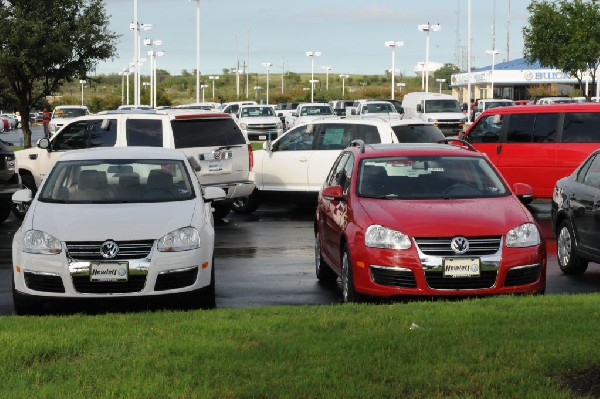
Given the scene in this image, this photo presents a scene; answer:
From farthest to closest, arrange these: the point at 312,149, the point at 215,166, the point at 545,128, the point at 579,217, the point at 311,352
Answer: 1. the point at 312,149
2. the point at 545,128
3. the point at 215,166
4. the point at 579,217
5. the point at 311,352

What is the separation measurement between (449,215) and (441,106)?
40.7m

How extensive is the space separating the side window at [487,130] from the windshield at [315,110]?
30.0m

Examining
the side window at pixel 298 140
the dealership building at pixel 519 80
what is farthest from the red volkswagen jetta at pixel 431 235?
the dealership building at pixel 519 80

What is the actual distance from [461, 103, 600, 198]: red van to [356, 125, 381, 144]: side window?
2677 millimetres

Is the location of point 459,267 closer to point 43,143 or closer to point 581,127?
point 43,143

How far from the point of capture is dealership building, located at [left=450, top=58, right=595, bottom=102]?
92750 mm

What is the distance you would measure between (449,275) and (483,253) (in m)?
0.38

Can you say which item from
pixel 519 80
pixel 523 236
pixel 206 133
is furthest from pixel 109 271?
pixel 519 80

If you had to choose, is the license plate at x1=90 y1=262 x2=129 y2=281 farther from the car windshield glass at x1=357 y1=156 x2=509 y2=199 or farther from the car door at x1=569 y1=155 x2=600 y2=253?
the car door at x1=569 y1=155 x2=600 y2=253

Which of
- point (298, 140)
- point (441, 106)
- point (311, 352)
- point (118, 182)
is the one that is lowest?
point (311, 352)

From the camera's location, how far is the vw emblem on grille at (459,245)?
380 inches

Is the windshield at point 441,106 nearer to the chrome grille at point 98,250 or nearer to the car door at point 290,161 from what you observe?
the car door at point 290,161

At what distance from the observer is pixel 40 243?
384 inches

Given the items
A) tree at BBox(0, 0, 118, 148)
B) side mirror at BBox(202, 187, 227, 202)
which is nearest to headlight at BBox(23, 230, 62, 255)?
side mirror at BBox(202, 187, 227, 202)
